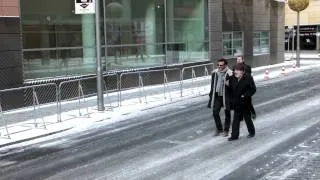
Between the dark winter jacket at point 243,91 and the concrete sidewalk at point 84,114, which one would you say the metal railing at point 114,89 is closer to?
the concrete sidewalk at point 84,114

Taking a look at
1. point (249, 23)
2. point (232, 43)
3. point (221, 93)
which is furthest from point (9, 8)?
point (249, 23)

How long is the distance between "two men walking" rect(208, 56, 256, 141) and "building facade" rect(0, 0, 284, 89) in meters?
7.26

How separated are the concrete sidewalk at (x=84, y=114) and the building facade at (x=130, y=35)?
Result: 1.59m

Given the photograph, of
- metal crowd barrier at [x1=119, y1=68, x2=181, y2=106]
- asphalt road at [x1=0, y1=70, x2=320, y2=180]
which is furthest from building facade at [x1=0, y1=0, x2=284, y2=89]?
asphalt road at [x1=0, y1=70, x2=320, y2=180]

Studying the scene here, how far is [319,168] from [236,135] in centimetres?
268

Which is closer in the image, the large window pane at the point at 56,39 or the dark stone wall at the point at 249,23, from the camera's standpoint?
the large window pane at the point at 56,39

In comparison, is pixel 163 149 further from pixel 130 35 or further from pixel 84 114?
pixel 130 35

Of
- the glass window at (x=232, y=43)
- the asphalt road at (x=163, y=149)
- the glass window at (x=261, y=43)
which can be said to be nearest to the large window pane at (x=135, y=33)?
the glass window at (x=232, y=43)

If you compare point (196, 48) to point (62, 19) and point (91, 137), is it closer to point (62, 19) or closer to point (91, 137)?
point (62, 19)

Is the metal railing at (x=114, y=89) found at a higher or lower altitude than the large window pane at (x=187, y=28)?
lower

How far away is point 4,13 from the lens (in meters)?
16.1

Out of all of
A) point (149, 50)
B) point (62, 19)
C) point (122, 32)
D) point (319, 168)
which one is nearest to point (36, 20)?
point (62, 19)

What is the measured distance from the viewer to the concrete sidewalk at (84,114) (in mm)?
12734

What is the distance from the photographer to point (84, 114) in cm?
1526
